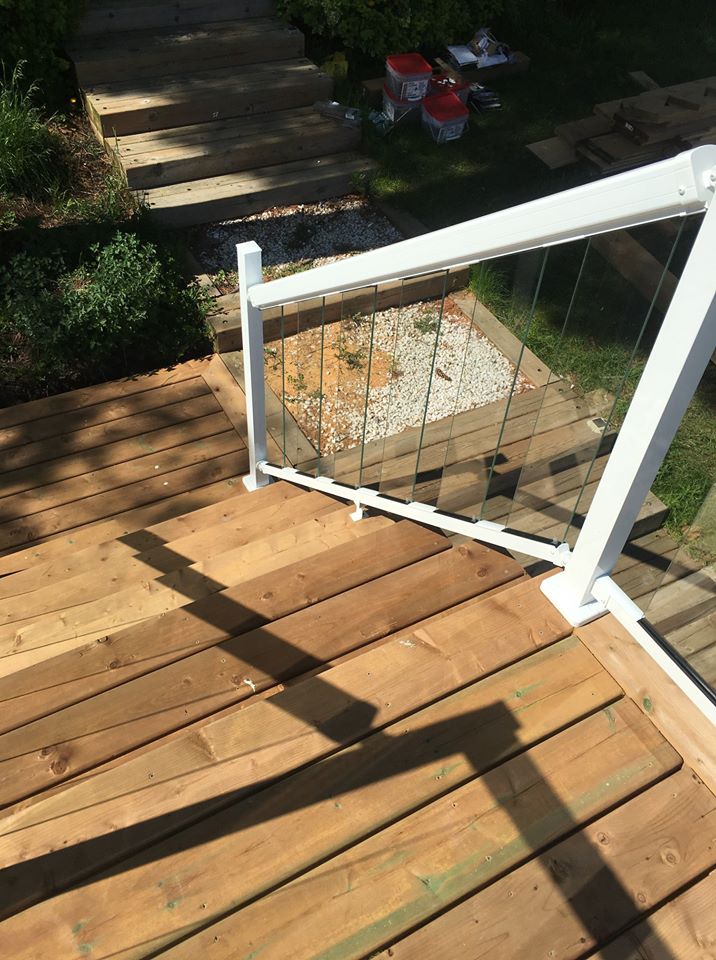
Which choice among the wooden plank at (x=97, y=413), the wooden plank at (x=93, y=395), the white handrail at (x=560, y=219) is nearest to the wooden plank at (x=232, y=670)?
the white handrail at (x=560, y=219)

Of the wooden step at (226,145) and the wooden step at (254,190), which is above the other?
the wooden step at (226,145)

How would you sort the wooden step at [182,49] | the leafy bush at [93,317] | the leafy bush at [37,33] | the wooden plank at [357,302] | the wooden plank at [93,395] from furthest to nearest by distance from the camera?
the wooden step at [182,49]
the leafy bush at [37,33]
the leafy bush at [93,317]
the wooden plank at [93,395]
the wooden plank at [357,302]

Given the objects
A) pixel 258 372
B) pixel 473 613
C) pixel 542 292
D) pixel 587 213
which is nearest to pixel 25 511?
pixel 258 372

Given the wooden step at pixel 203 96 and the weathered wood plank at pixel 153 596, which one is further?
the wooden step at pixel 203 96

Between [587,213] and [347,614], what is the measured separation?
101 centimetres

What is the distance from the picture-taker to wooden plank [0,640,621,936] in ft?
4.68

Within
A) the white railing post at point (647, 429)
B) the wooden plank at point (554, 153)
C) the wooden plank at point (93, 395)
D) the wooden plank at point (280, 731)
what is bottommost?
the wooden plank at point (93, 395)

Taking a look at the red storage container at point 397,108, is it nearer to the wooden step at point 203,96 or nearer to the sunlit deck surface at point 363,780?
the wooden step at point 203,96

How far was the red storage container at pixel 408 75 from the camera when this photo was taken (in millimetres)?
5297

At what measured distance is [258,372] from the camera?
2902 mm

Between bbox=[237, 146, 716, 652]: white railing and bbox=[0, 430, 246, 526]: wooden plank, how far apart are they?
1.60 m

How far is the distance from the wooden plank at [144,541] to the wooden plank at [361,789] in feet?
4.48

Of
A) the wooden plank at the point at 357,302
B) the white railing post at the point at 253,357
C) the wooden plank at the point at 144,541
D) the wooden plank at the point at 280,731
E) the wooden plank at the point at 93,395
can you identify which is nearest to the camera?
the wooden plank at the point at 280,731

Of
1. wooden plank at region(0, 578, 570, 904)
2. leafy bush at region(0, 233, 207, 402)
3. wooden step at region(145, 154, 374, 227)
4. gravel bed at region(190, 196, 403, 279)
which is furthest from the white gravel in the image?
wooden step at region(145, 154, 374, 227)
